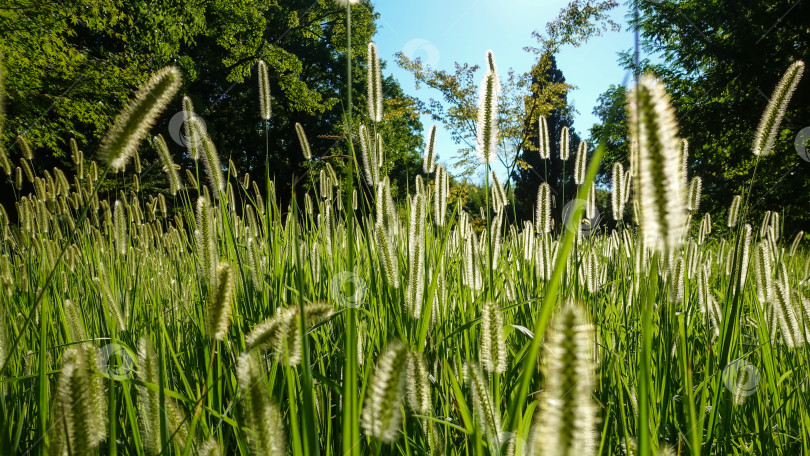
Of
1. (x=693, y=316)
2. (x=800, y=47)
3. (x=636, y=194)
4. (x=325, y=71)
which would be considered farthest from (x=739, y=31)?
(x=325, y=71)

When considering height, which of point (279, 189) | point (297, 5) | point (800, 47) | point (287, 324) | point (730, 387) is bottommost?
point (730, 387)

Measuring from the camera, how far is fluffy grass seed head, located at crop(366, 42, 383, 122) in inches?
66.1

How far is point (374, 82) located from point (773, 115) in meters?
1.27

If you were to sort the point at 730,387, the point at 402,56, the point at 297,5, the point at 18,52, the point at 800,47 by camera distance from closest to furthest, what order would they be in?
1. the point at 730,387
2. the point at 18,52
3. the point at 800,47
4. the point at 402,56
5. the point at 297,5

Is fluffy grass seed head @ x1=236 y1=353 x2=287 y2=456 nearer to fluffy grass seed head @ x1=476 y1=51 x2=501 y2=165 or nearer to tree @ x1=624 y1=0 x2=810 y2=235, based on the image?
fluffy grass seed head @ x1=476 y1=51 x2=501 y2=165

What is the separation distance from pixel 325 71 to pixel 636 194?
31752 millimetres

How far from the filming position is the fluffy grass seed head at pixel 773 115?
1.46m

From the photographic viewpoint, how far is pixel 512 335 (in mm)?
2195

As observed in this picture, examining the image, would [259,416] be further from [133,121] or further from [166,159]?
[166,159]

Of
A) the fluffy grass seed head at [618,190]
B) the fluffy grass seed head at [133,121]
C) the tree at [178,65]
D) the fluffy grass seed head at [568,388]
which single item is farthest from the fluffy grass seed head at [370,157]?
the fluffy grass seed head at [568,388]

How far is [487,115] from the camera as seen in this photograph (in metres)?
1.31

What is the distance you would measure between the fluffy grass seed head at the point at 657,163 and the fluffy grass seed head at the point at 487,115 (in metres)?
0.77

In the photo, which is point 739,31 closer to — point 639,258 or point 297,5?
point 639,258

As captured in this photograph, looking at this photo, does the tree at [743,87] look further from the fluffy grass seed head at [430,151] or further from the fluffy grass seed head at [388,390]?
the fluffy grass seed head at [388,390]
